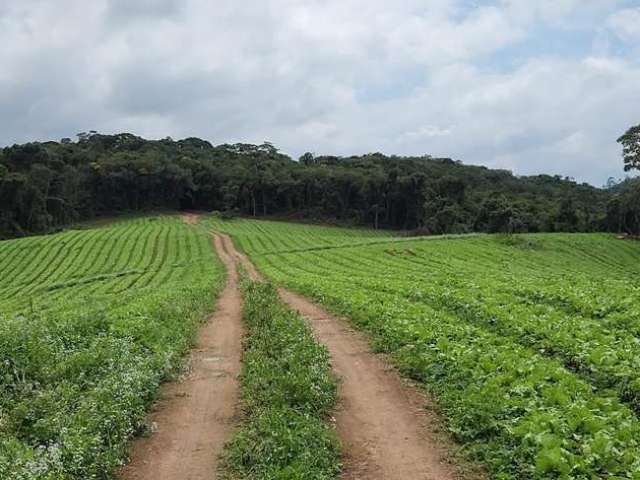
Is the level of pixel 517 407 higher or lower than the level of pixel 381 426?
higher

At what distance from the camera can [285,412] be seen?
9.98 meters

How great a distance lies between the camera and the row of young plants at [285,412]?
8.43 meters

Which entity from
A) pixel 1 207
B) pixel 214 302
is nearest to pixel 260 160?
pixel 1 207

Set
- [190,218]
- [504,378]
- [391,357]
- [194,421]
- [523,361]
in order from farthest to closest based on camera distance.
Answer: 1. [190,218]
2. [391,357]
3. [523,361]
4. [504,378]
5. [194,421]

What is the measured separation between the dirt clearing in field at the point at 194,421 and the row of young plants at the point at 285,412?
317 millimetres

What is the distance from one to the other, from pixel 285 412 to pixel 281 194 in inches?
4824

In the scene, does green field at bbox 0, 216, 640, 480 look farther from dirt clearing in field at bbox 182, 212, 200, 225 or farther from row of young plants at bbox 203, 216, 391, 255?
dirt clearing in field at bbox 182, 212, 200, 225

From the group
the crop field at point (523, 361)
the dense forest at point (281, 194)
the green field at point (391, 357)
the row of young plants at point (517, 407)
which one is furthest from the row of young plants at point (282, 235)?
the row of young plants at point (517, 407)

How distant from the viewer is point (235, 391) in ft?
40.7

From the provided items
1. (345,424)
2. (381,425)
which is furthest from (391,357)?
(345,424)

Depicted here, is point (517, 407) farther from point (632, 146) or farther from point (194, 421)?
point (632, 146)

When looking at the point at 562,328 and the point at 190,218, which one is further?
the point at 190,218

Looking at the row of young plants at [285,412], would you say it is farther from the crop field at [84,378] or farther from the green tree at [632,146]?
the green tree at [632,146]

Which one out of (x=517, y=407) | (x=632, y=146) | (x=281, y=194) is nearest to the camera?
(x=517, y=407)
